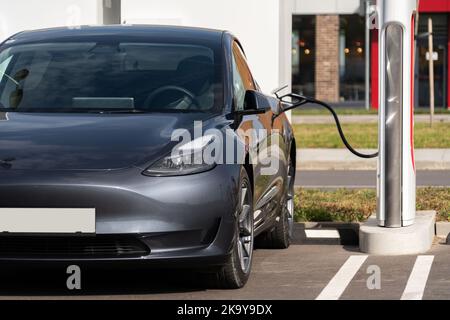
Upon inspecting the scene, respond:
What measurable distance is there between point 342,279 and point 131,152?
163 centimetres

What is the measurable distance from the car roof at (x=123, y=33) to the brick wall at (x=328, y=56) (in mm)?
37805

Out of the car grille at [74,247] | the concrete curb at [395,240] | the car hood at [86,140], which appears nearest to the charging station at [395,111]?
the concrete curb at [395,240]

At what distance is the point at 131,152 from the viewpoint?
6.89m

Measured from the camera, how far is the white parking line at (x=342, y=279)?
702cm

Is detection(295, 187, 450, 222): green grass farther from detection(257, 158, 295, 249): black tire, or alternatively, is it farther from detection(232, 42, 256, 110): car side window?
detection(232, 42, 256, 110): car side window

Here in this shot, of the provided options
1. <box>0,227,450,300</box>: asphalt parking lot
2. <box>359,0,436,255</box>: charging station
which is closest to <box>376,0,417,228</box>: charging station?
<box>359,0,436,255</box>: charging station

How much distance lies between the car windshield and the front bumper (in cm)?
97

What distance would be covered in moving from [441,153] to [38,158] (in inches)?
517

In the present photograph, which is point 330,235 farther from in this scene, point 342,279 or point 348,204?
point 342,279

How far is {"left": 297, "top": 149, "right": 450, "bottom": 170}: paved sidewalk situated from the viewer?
60.6 ft

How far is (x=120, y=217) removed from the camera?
A: 6668 mm

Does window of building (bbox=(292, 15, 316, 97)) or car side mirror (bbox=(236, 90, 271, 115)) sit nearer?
car side mirror (bbox=(236, 90, 271, 115))

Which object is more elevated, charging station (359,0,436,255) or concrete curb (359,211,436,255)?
charging station (359,0,436,255)

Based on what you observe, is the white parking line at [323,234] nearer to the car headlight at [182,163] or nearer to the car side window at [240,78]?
the car side window at [240,78]
